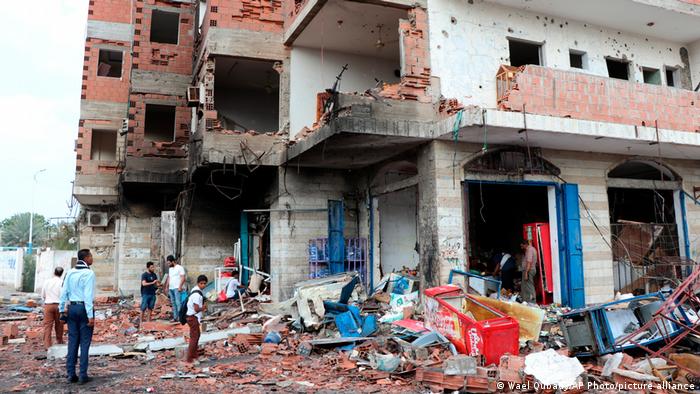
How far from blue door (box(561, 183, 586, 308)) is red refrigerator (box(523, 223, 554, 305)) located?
402mm

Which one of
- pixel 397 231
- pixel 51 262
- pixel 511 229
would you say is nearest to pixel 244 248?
pixel 397 231

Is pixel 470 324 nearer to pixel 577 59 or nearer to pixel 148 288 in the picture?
pixel 577 59

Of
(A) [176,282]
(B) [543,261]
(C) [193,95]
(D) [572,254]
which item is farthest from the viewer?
(C) [193,95]

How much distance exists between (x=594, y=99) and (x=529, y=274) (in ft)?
13.4

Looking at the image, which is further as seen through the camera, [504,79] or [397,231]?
[397,231]

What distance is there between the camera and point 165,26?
18938 mm

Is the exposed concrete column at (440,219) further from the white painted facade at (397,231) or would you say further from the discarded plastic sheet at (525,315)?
the white painted facade at (397,231)

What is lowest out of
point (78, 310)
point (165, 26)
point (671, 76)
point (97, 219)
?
point (78, 310)

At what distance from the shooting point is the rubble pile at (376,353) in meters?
6.27

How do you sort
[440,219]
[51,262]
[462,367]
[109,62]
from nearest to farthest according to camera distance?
1. [462,367]
2. [440,219]
3. [109,62]
4. [51,262]

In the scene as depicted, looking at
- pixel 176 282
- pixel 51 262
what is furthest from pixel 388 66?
pixel 51 262

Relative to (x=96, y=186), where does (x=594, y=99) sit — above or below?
above

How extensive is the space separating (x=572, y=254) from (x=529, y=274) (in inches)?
40.6

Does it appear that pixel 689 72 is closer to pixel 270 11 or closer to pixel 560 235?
pixel 560 235
